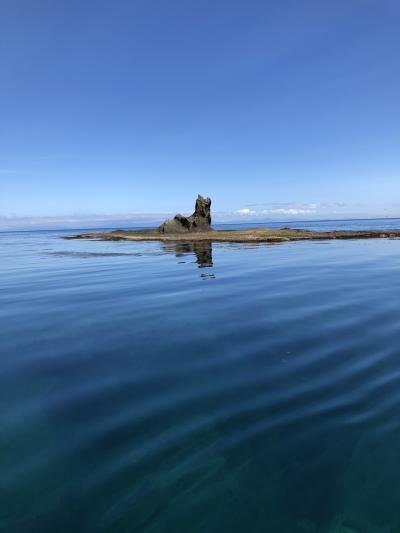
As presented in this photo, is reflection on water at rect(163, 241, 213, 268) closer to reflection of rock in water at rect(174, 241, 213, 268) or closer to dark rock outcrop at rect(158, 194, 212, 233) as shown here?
reflection of rock in water at rect(174, 241, 213, 268)

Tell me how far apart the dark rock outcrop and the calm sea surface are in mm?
51356

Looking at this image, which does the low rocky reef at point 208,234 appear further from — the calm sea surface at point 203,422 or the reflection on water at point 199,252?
the calm sea surface at point 203,422

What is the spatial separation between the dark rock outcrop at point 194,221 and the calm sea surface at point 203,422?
168 feet

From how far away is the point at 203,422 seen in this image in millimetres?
4625

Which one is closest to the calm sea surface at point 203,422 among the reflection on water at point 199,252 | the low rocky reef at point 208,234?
the reflection on water at point 199,252

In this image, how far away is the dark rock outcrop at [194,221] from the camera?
61.1 m

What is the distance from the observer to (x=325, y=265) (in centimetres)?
2086

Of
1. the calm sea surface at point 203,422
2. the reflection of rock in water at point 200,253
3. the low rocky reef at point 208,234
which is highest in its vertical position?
the low rocky reef at point 208,234

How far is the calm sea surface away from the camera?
327 cm

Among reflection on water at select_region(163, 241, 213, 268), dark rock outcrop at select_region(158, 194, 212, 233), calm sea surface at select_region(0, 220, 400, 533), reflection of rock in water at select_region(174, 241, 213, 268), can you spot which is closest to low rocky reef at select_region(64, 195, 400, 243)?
dark rock outcrop at select_region(158, 194, 212, 233)

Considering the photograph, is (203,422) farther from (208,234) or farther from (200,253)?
(208,234)

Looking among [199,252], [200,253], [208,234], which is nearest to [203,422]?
[200,253]

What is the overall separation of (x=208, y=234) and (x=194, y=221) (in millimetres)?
8799

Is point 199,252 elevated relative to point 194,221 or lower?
lower
